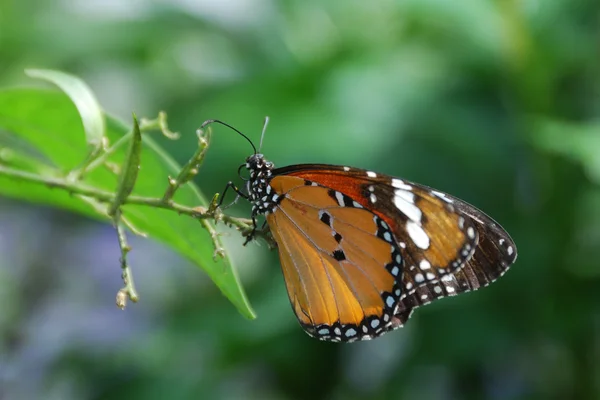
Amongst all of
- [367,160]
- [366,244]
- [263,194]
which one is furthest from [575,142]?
[263,194]

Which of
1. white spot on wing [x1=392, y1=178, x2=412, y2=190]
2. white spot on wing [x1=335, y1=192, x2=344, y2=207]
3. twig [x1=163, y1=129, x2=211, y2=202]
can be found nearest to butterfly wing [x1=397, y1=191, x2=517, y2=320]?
white spot on wing [x1=392, y1=178, x2=412, y2=190]

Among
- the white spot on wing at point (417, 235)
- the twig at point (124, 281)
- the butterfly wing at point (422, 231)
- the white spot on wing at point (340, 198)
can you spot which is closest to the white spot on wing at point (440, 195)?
the butterfly wing at point (422, 231)

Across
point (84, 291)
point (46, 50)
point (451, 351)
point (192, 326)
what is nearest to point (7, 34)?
point (46, 50)

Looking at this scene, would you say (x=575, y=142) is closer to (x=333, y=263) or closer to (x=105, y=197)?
(x=333, y=263)

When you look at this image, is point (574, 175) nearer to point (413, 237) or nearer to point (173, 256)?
point (413, 237)

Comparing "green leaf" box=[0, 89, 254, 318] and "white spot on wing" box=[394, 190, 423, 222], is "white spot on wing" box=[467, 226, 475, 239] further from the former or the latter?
"green leaf" box=[0, 89, 254, 318]
